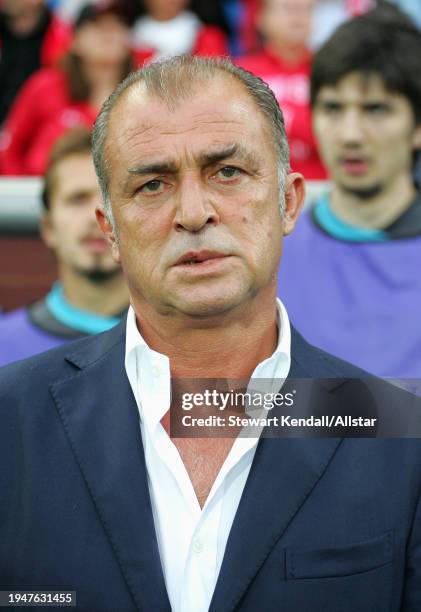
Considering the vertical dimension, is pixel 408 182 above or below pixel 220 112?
above

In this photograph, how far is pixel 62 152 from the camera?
3.88 metres

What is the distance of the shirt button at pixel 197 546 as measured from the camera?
1909mm

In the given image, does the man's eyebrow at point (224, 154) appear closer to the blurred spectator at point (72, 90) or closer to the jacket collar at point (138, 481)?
the jacket collar at point (138, 481)

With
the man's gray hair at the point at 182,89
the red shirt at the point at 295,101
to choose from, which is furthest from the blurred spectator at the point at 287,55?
the man's gray hair at the point at 182,89

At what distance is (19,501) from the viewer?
6.37 ft

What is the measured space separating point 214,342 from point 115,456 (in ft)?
0.97

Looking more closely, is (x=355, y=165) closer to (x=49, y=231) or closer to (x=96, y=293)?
(x=96, y=293)

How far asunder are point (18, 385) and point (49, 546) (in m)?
0.31

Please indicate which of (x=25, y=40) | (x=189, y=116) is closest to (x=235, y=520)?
(x=189, y=116)

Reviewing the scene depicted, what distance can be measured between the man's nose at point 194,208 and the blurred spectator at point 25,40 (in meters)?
4.03

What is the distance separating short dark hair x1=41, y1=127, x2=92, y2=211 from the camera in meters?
3.86

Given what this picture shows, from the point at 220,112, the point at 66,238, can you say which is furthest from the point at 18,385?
the point at 66,238

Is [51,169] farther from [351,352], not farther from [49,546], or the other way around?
[49,546]

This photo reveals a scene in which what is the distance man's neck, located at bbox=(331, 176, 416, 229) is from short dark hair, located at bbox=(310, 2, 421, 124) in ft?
0.87
